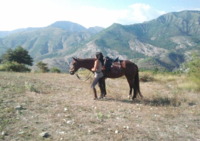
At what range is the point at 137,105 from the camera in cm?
1186

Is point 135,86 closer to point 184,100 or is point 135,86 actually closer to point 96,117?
point 184,100

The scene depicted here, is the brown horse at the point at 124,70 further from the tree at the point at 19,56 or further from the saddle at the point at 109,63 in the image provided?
the tree at the point at 19,56

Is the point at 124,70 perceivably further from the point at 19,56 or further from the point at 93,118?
the point at 19,56

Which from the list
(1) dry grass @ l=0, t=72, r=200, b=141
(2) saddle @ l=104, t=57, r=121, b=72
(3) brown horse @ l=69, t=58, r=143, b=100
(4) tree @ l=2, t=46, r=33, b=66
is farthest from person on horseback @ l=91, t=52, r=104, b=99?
(4) tree @ l=2, t=46, r=33, b=66

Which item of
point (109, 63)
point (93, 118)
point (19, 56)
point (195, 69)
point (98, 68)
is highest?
point (19, 56)

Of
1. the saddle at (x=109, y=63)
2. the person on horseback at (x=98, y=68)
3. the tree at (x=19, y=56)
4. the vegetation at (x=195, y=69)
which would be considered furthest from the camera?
the tree at (x=19, y=56)

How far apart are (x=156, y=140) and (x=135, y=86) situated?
6.06 m

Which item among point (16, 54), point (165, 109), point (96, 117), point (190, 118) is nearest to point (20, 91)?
point (96, 117)

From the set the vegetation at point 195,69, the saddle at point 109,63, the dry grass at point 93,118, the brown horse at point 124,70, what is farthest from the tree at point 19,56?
the saddle at point 109,63

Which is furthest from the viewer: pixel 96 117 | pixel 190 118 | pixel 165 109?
pixel 165 109

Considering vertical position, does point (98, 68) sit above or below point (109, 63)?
below

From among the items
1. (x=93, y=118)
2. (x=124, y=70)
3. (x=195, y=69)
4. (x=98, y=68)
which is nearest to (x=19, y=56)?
(x=195, y=69)

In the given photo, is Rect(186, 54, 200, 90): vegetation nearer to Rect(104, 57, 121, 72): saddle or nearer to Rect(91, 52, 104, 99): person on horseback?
Rect(104, 57, 121, 72): saddle

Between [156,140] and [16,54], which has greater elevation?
[16,54]
